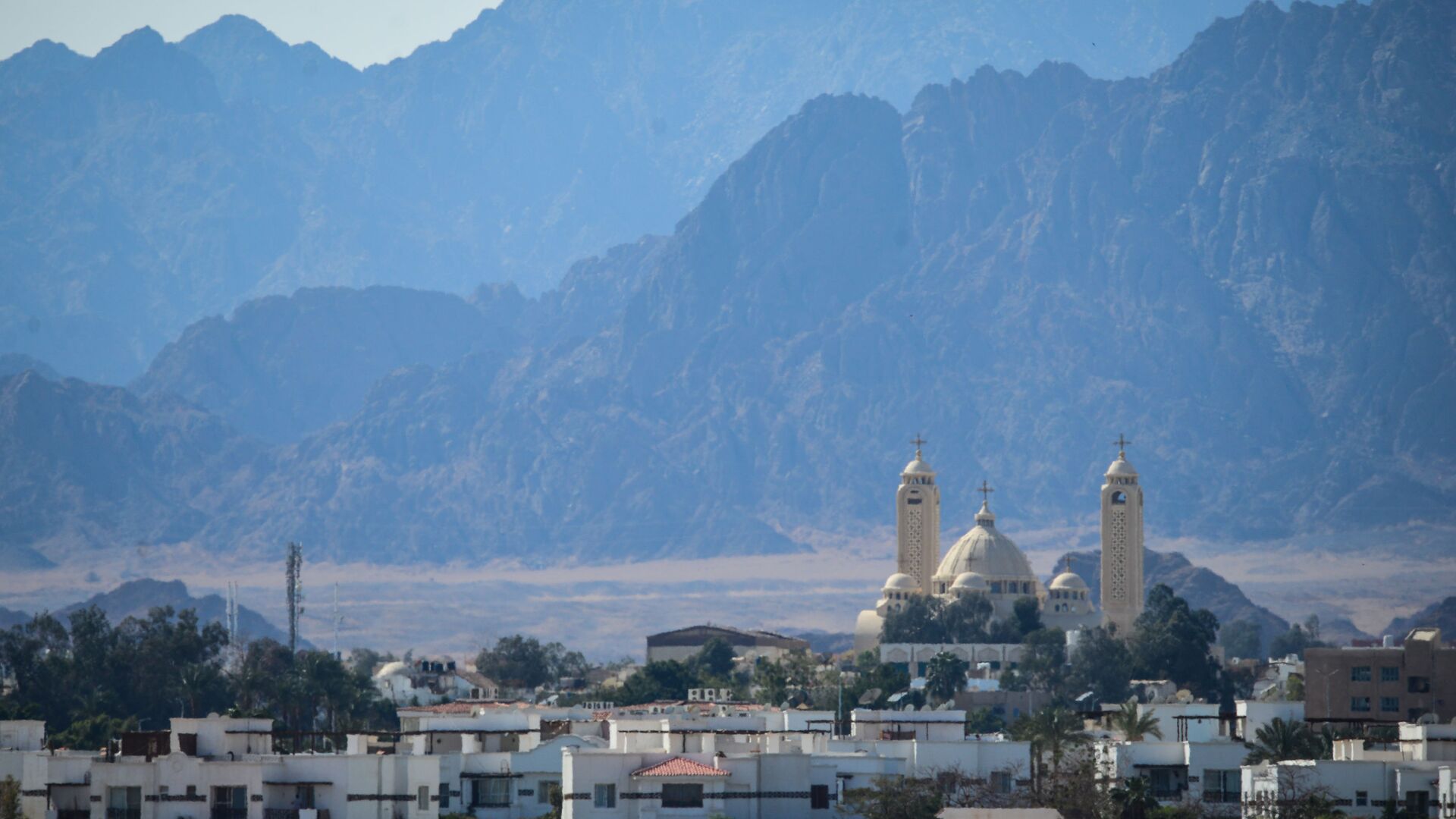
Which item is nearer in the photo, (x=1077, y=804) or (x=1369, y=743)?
(x=1077, y=804)

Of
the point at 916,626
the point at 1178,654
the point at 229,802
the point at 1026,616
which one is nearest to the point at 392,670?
the point at 916,626

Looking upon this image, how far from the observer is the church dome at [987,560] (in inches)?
7333

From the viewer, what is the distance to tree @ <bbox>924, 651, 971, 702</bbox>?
477 feet

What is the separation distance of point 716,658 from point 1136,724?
7368 centimetres

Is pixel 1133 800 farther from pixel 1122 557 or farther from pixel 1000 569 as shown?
pixel 1122 557

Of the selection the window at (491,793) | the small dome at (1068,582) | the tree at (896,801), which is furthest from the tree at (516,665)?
the tree at (896,801)

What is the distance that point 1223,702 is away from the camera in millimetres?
148000

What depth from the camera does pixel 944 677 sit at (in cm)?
14725

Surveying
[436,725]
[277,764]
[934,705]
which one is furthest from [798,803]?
[934,705]

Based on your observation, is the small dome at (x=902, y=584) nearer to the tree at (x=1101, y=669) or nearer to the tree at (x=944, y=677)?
the tree at (x=1101, y=669)

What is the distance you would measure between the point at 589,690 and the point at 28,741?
244ft

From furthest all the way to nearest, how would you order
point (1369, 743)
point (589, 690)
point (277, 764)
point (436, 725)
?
point (589, 690), point (436, 725), point (1369, 743), point (277, 764)

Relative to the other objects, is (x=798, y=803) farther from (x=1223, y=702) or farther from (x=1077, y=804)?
(x=1223, y=702)

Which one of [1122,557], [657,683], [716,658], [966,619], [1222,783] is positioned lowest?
[1222,783]
